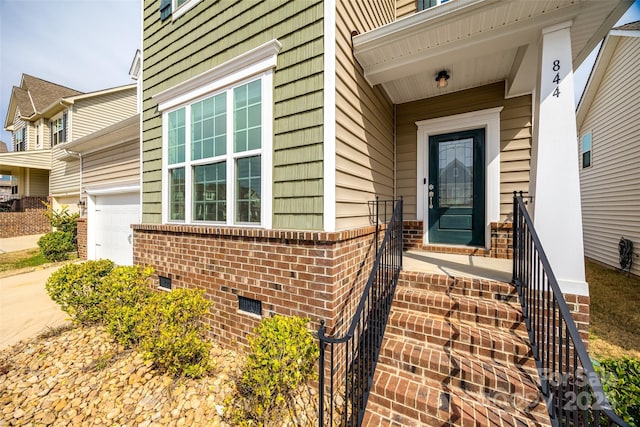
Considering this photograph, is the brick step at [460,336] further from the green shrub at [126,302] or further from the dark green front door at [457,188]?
the green shrub at [126,302]

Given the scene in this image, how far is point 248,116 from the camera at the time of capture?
316cm

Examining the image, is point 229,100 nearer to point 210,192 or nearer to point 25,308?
point 210,192

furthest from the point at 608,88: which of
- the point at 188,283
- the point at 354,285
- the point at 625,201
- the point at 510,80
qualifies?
the point at 188,283

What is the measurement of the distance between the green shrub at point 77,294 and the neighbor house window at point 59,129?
34.9ft

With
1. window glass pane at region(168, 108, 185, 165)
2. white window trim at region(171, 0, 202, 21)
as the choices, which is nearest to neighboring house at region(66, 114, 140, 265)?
window glass pane at region(168, 108, 185, 165)

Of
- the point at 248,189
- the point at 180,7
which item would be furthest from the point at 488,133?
the point at 180,7

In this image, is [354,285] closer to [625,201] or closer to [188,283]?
[188,283]

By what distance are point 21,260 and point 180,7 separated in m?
10.2

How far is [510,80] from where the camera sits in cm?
352

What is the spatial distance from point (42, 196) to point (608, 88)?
24.5m

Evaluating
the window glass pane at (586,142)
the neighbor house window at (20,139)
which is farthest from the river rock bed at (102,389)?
the neighbor house window at (20,139)

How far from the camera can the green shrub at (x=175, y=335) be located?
2637mm

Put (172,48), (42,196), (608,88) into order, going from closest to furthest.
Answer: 1. (172,48)
2. (608,88)
3. (42,196)

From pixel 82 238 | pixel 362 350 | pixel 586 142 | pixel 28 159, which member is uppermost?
pixel 586 142
